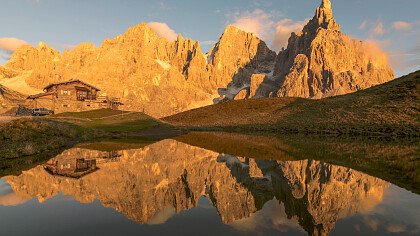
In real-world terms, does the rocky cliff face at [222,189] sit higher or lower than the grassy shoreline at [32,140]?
lower

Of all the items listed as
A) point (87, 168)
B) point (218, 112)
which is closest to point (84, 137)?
point (87, 168)

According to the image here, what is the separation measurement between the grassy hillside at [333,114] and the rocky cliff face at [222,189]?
48.6m

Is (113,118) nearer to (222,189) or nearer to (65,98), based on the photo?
(65,98)

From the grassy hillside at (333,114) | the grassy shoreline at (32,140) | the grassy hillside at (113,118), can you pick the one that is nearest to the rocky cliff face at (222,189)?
the grassy shoreline at (32,140)

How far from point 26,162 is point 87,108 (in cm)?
8484

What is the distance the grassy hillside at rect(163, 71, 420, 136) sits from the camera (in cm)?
6794

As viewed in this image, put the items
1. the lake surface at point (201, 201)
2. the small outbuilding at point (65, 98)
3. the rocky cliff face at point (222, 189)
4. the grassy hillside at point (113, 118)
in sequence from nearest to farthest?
1. the lake surface at point (201, 201)
2. the rocky cliff face at point (222, 189)
3. the grassy hillside at point (113, 118)
4. the small outbuilding at point (65, 98)

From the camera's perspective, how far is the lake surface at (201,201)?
34.1ft

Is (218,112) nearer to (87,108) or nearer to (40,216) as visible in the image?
(87,108)

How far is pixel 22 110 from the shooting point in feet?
356

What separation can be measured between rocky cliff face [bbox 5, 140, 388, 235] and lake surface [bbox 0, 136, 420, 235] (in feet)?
0.16

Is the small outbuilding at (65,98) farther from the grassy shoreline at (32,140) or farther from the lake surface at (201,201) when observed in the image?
the lake surface at (201,201)

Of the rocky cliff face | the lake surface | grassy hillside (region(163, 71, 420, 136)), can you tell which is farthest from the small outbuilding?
the rocky cliff face

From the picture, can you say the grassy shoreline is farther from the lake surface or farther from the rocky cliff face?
the rocky cliff face
